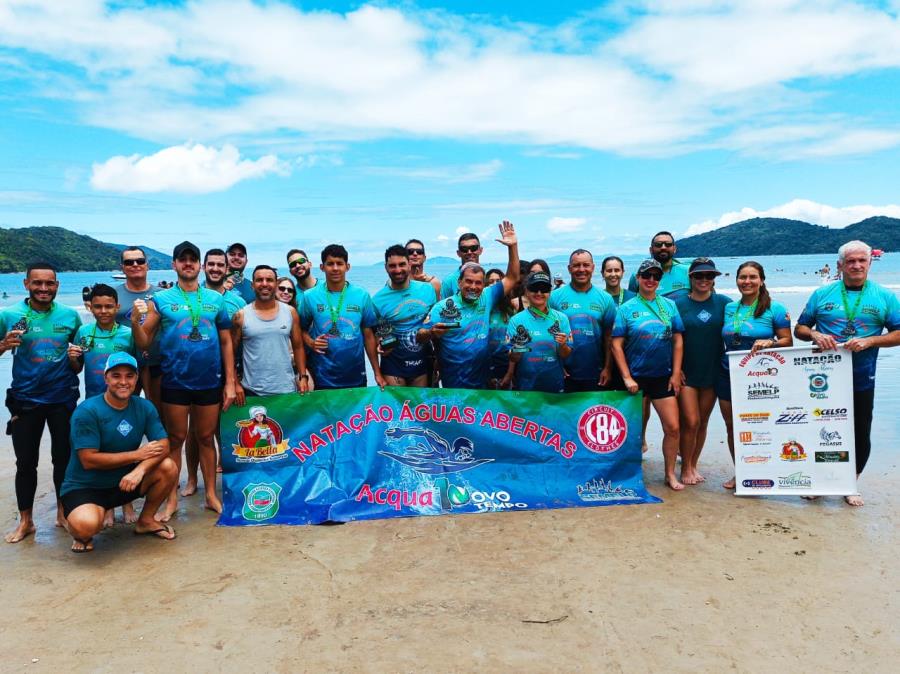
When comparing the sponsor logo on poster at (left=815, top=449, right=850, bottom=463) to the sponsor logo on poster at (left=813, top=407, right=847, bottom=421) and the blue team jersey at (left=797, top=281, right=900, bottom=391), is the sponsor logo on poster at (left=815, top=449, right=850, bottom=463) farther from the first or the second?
the blue team jersey at (left=797, top=281, right=900, bottom=391)

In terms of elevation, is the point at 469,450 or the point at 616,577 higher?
the point at 469,450

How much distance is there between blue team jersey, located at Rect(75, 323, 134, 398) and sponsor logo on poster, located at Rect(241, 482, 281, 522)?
1.42 metres

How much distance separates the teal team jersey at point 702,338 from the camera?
5.64 meters

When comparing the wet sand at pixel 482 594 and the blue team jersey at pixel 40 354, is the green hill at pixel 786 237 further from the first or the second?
the blue team jersey at pixel 40 354

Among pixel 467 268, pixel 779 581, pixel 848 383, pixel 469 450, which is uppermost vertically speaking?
pixel 467 268

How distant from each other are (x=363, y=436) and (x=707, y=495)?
3.12 meters

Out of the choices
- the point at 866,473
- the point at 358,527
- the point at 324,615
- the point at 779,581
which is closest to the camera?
the point at 324,615

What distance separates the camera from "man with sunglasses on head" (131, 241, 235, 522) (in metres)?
5.02

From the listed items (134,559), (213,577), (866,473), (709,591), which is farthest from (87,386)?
(866,473)

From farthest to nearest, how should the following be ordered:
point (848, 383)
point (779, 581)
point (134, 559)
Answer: point (848, 383) → point (134, 559) → point (779, 581)

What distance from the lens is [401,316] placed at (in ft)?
18.3

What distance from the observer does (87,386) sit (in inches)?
195

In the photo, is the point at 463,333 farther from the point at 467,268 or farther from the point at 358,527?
the point at 358,527

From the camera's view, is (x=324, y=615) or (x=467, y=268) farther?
(x=467, y=268)
